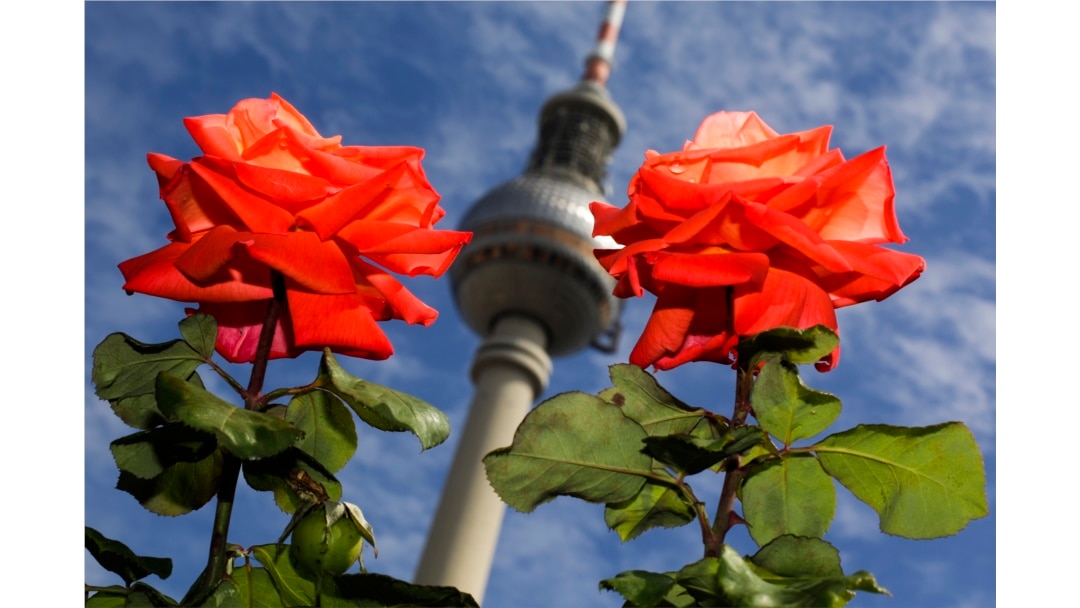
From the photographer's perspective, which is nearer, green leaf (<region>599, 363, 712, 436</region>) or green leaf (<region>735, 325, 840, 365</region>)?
green leaf (<region>735, 325, 840, 365</region>)

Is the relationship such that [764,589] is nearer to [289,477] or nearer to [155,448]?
[289,477]

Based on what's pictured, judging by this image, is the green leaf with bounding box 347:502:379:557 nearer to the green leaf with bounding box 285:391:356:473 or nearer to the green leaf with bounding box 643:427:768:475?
the green leaf with bounding box 285:391:356:473

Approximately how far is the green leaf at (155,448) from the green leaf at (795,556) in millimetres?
700

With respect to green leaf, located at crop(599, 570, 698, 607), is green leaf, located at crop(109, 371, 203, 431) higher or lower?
higher

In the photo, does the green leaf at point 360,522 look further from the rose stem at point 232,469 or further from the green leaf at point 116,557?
the green leaf at point 116,557

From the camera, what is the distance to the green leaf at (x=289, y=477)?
1.43 meters

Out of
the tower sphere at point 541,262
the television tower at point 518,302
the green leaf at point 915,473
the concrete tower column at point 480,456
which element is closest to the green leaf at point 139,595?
the green leaf at point 915,473

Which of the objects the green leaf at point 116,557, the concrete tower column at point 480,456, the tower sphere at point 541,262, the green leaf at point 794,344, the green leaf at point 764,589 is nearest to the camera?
the green leaf at point 764,589

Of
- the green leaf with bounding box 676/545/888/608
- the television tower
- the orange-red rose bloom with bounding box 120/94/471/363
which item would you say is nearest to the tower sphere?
the television tower

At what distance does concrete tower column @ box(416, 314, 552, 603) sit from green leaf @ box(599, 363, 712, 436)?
132ft

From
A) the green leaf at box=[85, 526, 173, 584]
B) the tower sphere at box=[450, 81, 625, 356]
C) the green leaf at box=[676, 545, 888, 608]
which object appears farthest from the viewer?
the tower sphere at box=[450, 81, 625, 356]

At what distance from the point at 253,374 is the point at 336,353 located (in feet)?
0.42

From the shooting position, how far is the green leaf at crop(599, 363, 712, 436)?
144 cm

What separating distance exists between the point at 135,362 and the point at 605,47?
200 feet
